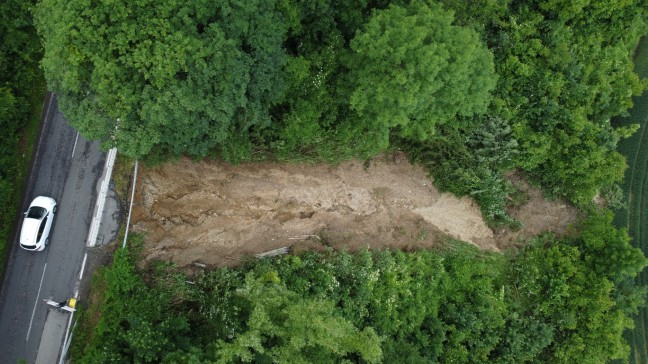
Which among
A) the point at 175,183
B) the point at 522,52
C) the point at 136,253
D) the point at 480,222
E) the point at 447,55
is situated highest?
the point at 522,52

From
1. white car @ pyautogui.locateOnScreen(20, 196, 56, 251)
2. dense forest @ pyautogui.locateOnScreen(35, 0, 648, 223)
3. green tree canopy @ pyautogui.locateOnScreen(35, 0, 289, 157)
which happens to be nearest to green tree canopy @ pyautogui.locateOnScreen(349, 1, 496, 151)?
dense forest @ pyautogui.locateOnScreen(35, 0, 648, 223)

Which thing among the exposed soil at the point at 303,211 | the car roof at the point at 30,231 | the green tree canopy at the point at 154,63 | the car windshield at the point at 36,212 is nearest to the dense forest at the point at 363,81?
the green tree canopy at the point at 154,63

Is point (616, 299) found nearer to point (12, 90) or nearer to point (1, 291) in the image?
point (1, 291)

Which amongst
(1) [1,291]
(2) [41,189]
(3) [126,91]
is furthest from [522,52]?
(1) [1,291]

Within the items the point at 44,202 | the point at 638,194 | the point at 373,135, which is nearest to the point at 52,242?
the point at 44,202

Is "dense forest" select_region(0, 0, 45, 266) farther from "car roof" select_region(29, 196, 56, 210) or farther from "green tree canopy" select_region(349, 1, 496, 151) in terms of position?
"green tree canopy" select_region(349, 1, 496, 151)

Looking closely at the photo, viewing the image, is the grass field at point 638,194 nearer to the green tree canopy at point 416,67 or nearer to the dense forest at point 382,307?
the dense forest at point 382,307

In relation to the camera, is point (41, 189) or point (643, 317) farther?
point (643, 317)

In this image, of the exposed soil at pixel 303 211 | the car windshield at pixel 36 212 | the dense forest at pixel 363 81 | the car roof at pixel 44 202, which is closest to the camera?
the dense forest at pixel 363 81
